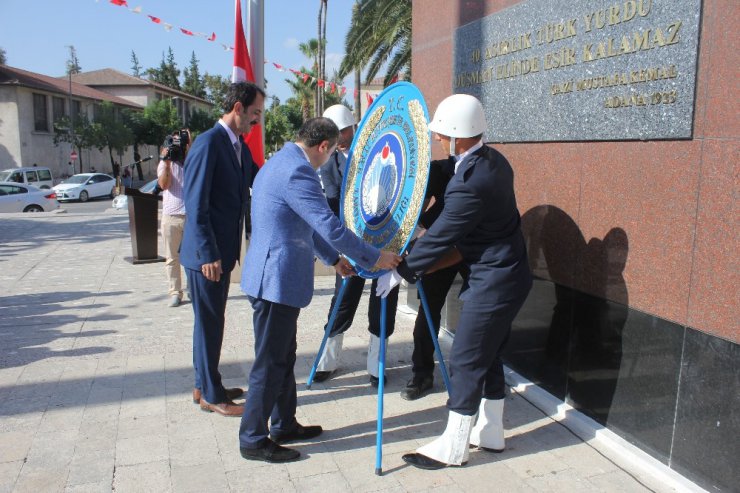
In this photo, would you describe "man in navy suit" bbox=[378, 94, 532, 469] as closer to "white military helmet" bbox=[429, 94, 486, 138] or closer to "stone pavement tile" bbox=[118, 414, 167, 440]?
"white military helmet" bbox=[429, 94, 486, 138]

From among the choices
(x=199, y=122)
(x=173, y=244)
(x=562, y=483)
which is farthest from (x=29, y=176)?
(x=562, y=483)

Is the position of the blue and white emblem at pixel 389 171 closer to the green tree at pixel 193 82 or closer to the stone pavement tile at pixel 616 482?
the stone pavement tile at pixel 616 482

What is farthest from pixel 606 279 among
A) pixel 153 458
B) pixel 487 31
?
pixel 153 458

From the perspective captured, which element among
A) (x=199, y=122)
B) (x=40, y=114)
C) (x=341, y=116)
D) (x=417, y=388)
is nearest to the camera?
(x=417, y=388)

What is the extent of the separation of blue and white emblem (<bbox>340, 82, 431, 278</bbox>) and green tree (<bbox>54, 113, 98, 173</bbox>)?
40.9 meters

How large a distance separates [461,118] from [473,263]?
Answer: 0.76 m

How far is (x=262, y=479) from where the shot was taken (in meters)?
2.98

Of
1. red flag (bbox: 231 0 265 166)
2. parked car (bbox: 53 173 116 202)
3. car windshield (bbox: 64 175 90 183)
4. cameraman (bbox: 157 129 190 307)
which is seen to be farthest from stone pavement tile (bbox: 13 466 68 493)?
car windshield (bbox: 64 175 90 183)

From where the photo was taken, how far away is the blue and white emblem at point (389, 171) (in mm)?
3064

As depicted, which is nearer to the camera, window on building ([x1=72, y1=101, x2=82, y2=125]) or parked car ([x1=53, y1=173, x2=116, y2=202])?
parked car ([x1=53, y1=173, x2=116, y2=202])

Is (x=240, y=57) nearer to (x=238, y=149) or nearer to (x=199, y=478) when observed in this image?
(x=238, y=149)

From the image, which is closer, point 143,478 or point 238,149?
point 143,478

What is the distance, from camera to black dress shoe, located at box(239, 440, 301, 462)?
3.14m

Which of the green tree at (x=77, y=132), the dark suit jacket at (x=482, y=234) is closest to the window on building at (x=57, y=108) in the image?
the green tree at (x=77, y=132)
